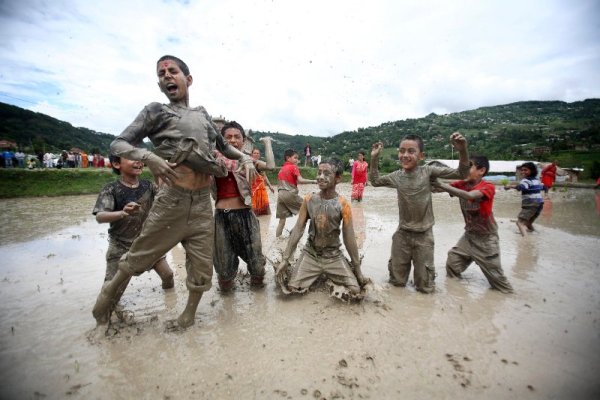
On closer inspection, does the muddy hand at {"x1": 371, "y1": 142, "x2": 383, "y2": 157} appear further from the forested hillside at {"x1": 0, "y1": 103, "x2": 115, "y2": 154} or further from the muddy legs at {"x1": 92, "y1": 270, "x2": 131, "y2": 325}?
the forested hillside at {"x1": 0, "y1": 103, "x2": 115, "y2": 154}

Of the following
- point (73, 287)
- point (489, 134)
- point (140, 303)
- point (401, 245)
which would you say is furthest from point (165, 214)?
point (489, 134)

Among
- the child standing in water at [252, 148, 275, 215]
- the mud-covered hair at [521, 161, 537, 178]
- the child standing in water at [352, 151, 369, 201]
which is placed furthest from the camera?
the child standing in water at [352, 151, 369, 201]

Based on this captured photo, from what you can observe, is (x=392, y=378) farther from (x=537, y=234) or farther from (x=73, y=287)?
(x=537, y=234)

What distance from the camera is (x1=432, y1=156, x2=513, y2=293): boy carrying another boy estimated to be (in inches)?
154

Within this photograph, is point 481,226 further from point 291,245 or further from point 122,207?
point 122,207

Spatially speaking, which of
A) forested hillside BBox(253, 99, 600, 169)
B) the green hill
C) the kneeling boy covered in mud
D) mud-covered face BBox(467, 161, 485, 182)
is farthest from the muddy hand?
forested hillside BBox(253, 99, 600, 169)

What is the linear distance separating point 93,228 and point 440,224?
883 cm

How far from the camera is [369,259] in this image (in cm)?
529

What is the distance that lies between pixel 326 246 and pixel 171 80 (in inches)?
95.4

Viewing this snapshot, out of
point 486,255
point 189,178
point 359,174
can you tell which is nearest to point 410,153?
point 486,255

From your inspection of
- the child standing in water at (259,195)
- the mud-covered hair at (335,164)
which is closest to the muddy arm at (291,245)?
the mud-covered hair at (335,164)

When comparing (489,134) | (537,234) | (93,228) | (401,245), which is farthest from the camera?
(489,134)

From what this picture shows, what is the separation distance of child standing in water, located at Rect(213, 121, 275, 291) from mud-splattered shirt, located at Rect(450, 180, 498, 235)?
8.96 ft

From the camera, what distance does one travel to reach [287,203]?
681 cm
